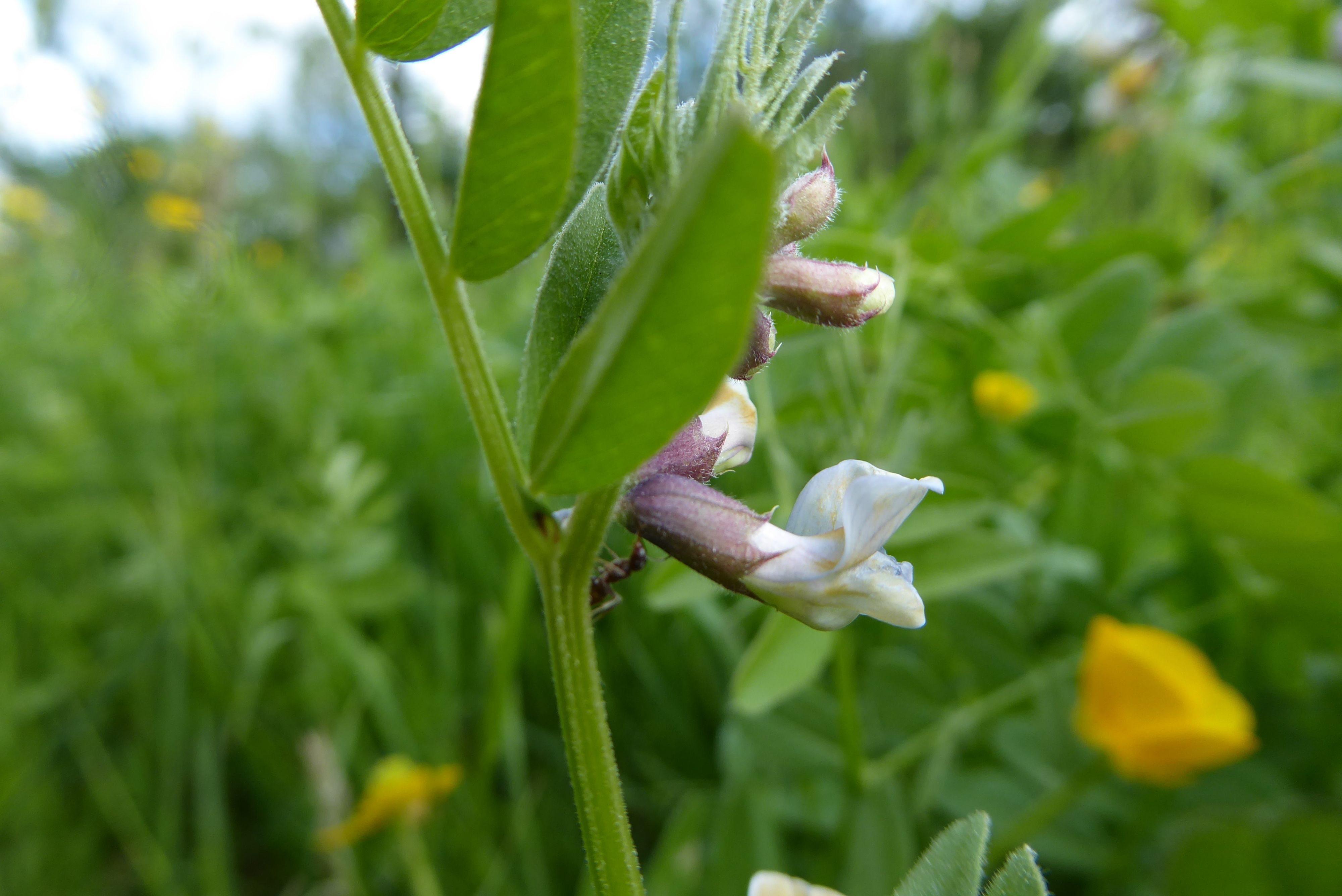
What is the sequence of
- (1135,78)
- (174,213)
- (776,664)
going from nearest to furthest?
(776,664)
(174,213)
(1135,78)

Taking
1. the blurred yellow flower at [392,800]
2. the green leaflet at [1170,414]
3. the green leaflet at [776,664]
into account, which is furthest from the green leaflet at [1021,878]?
the blurred yellow flower at [392,800]

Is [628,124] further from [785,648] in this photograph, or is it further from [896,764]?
[896,764]

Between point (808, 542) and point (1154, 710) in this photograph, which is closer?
point (808, 542)

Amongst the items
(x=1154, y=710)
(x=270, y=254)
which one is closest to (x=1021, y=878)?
(x=1154, y=710)

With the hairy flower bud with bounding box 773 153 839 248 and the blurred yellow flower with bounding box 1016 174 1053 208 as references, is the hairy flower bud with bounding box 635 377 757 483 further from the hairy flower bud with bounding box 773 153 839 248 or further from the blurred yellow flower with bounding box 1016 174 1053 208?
the blurred yellow flower with bounding box 1016 174 1053 208

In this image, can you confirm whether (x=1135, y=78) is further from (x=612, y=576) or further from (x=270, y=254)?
(x=270, y=254)

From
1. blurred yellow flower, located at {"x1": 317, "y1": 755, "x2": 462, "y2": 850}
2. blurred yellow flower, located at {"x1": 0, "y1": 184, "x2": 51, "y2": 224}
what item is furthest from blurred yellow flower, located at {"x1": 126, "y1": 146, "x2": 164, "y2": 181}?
blurred yellow flower, located at {"x1": 0, "y1": 184, "x2": 51, "y2": 224}
